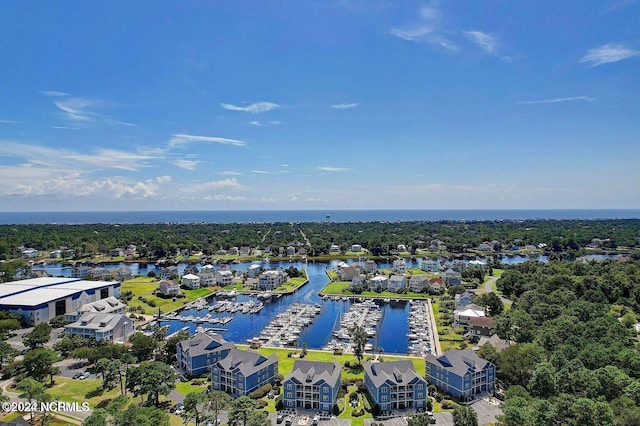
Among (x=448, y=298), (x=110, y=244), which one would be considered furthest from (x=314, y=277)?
(x=110, y=244)

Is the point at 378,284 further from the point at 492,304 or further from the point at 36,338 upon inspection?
the point at 36,338

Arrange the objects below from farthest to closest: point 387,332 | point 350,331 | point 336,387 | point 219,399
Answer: point 387,332 → point 350,331 → point 336,387 → point 219,399

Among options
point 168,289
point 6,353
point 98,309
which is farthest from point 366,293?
point 6,353

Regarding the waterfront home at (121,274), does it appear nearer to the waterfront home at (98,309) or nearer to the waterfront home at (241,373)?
the waterfront home at (98,309)

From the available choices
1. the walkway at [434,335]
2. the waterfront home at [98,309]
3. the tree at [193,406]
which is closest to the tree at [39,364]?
the waterfront home at [98,309]

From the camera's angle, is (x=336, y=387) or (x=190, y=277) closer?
(x=336, y=387)

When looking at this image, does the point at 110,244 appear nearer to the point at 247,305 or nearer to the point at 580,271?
the point at 247,305
